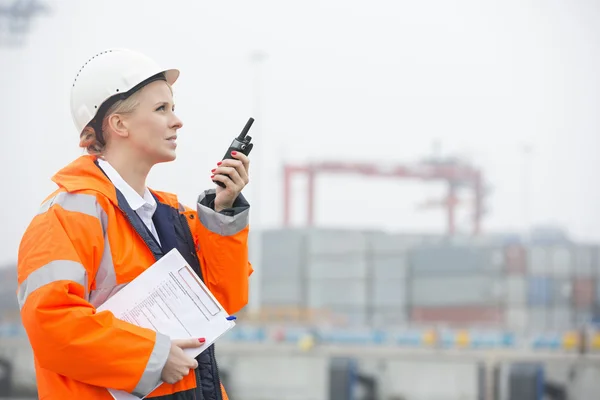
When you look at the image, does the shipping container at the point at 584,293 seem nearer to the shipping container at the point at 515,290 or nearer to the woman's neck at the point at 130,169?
the shipping container at the point at 515,290

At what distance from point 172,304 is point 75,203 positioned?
0.33 meters

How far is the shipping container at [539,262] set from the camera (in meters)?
47.2

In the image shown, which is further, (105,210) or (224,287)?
(224,287)

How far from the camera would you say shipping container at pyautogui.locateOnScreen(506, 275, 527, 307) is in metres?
47.5

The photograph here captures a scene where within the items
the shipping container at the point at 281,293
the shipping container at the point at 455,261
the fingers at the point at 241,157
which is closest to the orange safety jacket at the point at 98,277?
the fingers at the point at 241,157

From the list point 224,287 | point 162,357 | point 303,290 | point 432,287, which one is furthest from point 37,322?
point 303,290

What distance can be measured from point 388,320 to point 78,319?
161 feet

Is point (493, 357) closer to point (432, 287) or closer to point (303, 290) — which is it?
point (432, 287)

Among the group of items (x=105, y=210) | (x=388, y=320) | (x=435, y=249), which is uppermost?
(x=105, y=210)

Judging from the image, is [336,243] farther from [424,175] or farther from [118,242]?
[118,242]

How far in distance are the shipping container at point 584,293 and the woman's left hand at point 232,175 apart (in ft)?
154

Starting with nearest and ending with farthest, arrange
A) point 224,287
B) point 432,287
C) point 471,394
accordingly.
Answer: point 224,287
point 471,394
point 432,287

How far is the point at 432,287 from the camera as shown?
48781mm

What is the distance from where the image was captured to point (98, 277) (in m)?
2.19
